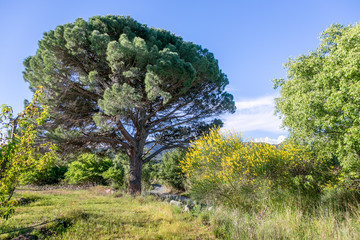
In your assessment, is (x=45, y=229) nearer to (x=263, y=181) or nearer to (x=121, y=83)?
(x=263, y=181)

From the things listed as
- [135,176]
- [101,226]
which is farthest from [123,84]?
[101,226]

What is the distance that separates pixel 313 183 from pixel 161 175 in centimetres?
1120

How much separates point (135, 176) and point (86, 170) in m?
5.97

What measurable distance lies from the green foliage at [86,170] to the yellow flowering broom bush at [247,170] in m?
10.1

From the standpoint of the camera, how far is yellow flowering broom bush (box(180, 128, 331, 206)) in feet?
20.9

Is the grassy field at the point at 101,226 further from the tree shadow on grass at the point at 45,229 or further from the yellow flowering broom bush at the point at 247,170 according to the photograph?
the yellow flowering broom bush at the point at 247,170

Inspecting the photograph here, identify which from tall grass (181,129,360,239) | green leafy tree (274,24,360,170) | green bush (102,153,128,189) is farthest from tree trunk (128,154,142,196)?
green leafy tree (274,24,360,170)

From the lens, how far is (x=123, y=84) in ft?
29.5

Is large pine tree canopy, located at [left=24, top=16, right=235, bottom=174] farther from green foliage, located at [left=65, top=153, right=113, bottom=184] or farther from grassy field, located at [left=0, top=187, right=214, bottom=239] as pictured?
grassy field, located at [left=0, top=187, right=214, bottom=239]

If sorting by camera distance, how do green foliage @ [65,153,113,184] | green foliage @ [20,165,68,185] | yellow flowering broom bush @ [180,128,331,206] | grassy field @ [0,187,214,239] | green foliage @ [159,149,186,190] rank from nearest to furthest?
grassy field @ [0,187,214,239]
yellow flowering broom bush @ [180,128,331,206]
green foliage @ [65,153,113,184]
green foliage @ [20,165,68,185]
green foliage @ [159,149,186,190]

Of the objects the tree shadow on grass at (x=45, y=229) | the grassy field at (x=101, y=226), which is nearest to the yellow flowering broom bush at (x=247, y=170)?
the grassy field at (x=101, y=226)

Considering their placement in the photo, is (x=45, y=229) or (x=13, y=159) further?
(x=45, y=229)

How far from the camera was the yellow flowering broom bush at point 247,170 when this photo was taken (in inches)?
251

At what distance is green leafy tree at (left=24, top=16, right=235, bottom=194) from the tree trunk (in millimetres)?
50
